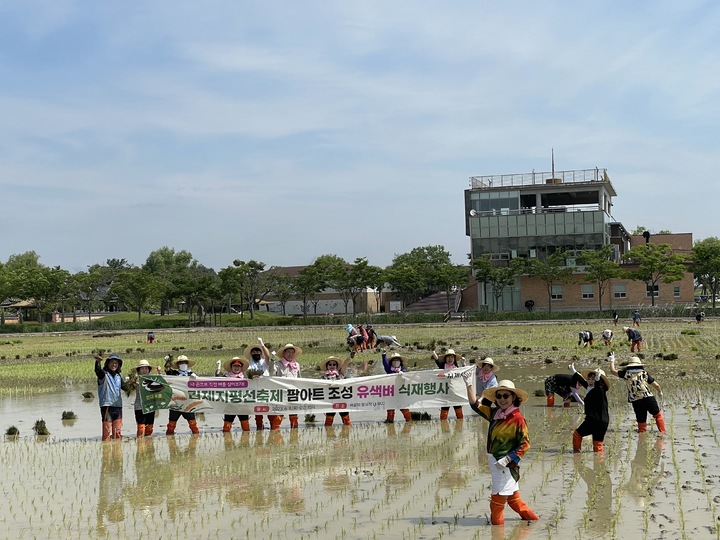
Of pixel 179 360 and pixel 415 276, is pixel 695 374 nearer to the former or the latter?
pixel 179 360

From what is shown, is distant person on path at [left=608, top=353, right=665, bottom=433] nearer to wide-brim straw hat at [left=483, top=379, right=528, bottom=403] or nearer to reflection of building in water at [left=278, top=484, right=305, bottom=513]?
wide-brim straw hat at [left=483, top=379, right=528, bottom=403]

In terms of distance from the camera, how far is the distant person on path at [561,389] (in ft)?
54.1

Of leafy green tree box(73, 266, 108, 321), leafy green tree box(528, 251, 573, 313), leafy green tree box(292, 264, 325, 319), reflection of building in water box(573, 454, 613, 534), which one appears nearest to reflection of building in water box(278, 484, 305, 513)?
reflection of building in water box(573, 454, 613, 534)

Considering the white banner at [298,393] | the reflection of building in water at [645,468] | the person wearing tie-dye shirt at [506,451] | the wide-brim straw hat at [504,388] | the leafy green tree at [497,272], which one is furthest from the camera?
the leafy green tree at [497,272]

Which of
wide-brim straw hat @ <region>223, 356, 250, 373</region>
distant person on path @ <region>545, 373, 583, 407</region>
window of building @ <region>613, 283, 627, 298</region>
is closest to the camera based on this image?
wide-brim straw hat @ <region>223, 356, 250, 373</region>

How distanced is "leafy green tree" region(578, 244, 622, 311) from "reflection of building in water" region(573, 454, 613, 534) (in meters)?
61.7

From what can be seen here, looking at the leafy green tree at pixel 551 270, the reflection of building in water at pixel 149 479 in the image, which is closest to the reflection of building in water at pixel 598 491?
the reflection of building in water at pixel 149 479

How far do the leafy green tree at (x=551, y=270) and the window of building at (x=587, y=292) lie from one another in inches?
106

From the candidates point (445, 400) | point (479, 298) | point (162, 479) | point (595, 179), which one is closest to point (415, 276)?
point (479, 298)

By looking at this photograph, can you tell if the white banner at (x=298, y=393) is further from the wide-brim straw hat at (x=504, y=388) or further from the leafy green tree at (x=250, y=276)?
the leafy green tree at (x=250, y=276)

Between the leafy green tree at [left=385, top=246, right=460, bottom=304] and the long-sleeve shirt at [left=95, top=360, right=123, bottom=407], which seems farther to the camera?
the leafy green tree at [left=385, top=246, right=460, bottom=304]

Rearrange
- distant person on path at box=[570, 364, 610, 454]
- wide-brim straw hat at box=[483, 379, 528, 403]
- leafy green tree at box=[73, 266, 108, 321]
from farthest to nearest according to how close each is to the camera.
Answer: leafy green tree at box=[73, 266, 108, 321] → distant person on path at box=[570, 364, 610, 454] → wide-brim straw hat at box=[483, 379, 528, 403]

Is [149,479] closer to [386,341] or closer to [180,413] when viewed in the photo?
[180,413]

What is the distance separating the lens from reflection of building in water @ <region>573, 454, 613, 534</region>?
871 centimetres
